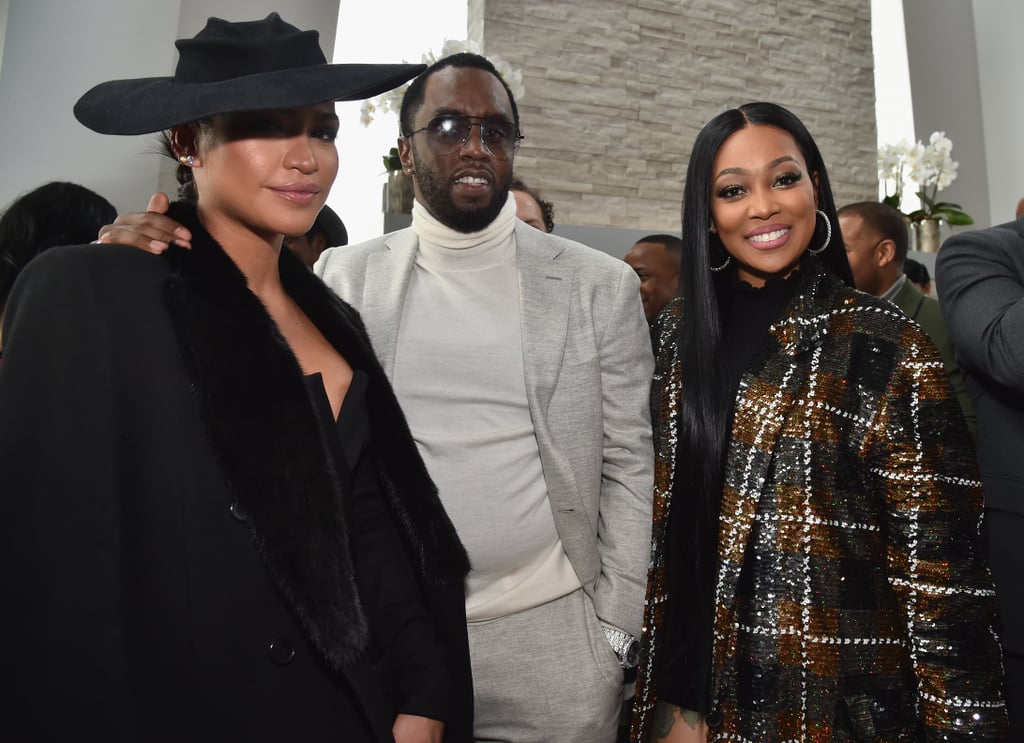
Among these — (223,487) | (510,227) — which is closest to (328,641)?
(223,487)

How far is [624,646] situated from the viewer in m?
1.62

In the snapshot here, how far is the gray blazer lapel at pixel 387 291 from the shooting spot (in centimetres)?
171

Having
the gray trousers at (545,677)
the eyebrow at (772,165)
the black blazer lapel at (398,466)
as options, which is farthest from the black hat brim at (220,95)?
the gray trousers at (545,677)

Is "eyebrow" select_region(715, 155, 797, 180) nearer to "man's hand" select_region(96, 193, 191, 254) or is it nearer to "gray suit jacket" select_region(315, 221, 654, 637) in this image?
"gray suit jacket" select_region(315, 221, 654, 637)

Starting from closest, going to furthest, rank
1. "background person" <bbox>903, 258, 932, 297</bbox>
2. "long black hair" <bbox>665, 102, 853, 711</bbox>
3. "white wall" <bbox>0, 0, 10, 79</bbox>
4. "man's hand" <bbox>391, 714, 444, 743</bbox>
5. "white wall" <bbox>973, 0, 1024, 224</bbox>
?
1. "man's hand" <bbox>391, 714, 444, 743</bbox>
2. "long black hair" <bbox>665, 102, 853, 711</bbox>
3. "white wall" <bbox>0, 0, 10, 79</bbox>
4. "background person" <bbox>903, 258, 932, 297</bbox>
5. "white wall" <bbox>973, 0, 1024, 224</bbox>

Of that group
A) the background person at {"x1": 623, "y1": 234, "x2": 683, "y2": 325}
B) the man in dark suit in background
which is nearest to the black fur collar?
the background person at {"x1": 623, "y1": 234, "x2": 683, "y2": 325}

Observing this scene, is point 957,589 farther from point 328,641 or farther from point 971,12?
point 971,12

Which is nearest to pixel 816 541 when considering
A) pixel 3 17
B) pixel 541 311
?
pixel 541 311

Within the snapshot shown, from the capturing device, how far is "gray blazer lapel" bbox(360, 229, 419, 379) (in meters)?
1.71

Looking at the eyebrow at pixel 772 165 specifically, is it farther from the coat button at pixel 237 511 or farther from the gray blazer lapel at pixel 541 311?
the coat button at pixel 237 511

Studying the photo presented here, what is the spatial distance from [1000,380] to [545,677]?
3.66 ft

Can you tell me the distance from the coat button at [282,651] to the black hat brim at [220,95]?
0.68m

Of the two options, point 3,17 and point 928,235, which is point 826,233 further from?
point 928,235

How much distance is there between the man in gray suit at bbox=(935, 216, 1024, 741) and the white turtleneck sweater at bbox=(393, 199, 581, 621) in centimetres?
90
